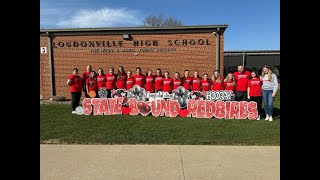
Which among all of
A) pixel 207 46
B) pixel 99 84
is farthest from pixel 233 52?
pixel 99 84

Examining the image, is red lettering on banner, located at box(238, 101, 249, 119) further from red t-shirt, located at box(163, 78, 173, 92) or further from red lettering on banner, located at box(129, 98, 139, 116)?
red lettering on banner, located at box(129, 98, 139, 116)

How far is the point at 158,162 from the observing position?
4895 mm

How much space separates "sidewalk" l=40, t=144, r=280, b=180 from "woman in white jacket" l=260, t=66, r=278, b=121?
362 cm

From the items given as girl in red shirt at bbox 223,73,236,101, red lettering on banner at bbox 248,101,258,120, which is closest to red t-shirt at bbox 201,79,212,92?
girl in red shirt at bbox 223,73,236,101

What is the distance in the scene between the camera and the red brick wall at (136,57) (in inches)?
584

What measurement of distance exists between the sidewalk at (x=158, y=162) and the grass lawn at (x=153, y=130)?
521mm

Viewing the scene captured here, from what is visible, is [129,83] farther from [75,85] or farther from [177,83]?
[75,85]

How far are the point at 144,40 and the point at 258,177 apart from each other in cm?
1186

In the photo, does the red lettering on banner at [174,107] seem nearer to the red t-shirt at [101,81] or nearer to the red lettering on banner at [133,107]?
the red lettering on banner at [133,107]

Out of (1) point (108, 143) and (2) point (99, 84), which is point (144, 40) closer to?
(2) point (99, 84)

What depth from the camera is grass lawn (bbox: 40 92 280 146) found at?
6.42 metres

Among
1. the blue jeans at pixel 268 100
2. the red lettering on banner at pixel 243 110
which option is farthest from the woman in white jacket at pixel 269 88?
the red lettering on banner at pixel 243 110

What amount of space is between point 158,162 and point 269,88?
5648 mm

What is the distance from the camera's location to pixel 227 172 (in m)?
4.44
